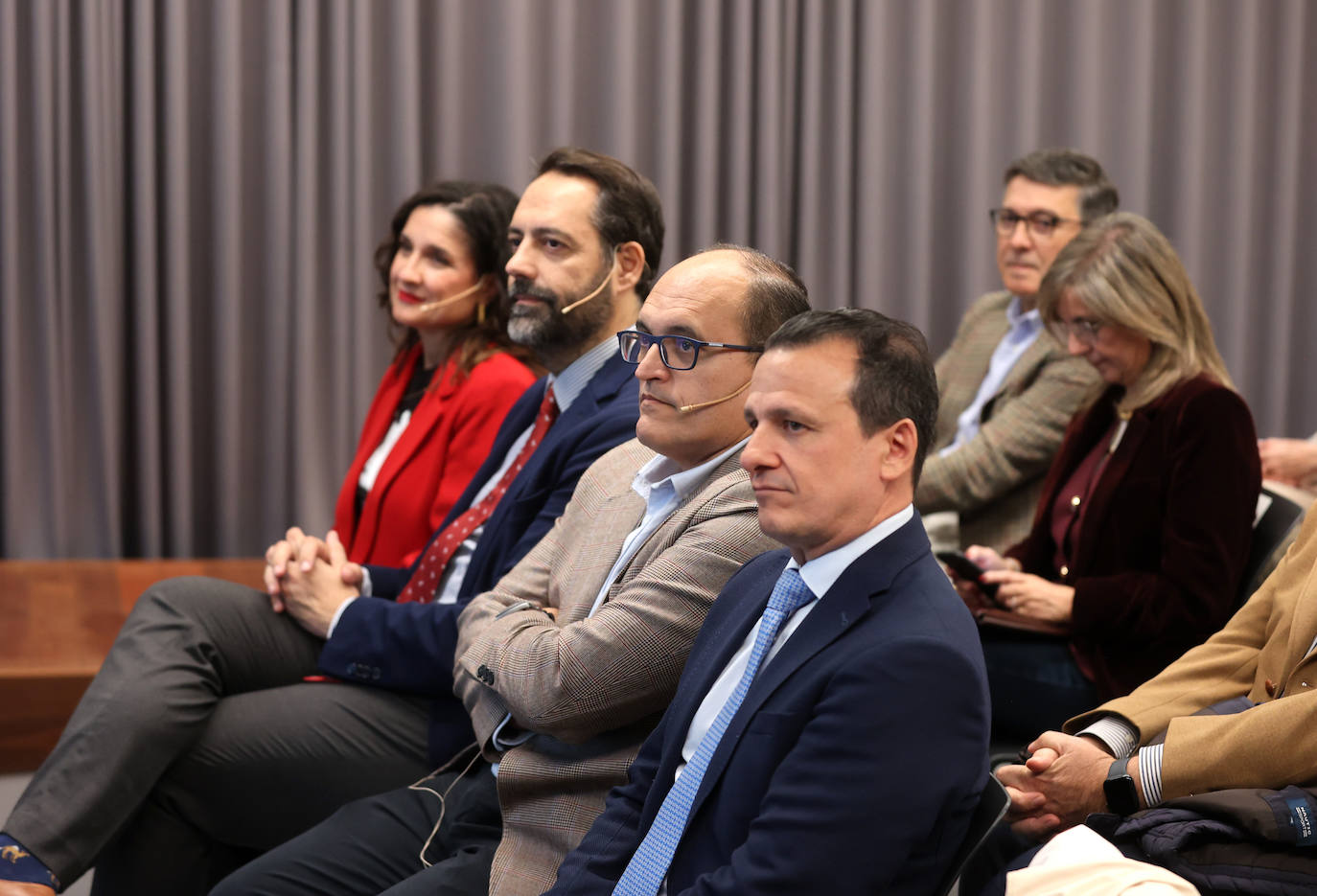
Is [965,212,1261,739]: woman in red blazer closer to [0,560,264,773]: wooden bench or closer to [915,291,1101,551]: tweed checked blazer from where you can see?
[915,291,1101,551]: tweed checked blazer

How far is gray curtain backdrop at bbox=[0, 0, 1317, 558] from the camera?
4.13 metres

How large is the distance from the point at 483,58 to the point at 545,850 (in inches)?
127

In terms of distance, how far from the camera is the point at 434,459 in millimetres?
2842

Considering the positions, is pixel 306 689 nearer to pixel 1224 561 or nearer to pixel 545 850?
pixel 545 850

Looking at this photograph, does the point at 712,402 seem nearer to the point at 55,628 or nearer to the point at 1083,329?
the point at 1083,329

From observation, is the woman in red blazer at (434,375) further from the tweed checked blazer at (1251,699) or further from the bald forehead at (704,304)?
the tweed checked blazer at (1251,699)

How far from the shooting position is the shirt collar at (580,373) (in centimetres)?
254

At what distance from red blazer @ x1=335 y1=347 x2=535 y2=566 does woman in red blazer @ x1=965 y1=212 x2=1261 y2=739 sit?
1.04 meters

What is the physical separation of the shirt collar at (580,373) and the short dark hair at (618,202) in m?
0.18

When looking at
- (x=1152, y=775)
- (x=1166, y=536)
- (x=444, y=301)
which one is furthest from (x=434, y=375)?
(x=1152, y=775)

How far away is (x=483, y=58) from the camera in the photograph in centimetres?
449

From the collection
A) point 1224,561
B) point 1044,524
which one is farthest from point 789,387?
point 1044,524

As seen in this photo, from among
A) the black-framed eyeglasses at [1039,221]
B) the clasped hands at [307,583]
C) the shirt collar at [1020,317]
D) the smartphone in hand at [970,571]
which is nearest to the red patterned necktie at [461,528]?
the clasped hands at [307,583]

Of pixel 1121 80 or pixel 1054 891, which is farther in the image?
pixel 1121 80
